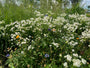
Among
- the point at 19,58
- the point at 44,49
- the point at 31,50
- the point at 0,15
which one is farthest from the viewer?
the point at 0,15

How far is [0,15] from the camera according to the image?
2998mm

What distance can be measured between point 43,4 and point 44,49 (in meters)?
3.26

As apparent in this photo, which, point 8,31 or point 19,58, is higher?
point 8,31

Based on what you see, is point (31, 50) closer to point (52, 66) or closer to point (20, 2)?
point (52, 66)

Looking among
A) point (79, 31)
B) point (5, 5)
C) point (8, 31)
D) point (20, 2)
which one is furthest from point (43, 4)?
point (8, 31)

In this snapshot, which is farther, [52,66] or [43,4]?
[43,4]

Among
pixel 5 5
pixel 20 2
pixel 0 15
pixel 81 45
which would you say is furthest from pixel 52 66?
pixel 20 2

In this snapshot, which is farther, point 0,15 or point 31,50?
point 0,15

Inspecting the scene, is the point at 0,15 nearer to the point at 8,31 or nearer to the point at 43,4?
the point at 8,31

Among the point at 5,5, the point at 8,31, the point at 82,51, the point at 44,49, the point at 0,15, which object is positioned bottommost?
the point at 82,51

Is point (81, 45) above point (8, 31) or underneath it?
underneath

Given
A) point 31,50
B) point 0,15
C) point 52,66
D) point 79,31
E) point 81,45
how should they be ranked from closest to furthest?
point 52,66 < point 31,50 < point 81,45 < point 79,31 < point 0,15

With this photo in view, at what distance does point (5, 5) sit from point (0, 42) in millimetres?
1753

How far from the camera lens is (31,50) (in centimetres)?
Result: 166
